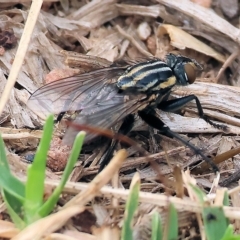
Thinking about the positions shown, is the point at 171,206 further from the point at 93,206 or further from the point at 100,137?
the point at 100,137

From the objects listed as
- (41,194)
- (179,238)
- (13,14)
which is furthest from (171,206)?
(13,14)

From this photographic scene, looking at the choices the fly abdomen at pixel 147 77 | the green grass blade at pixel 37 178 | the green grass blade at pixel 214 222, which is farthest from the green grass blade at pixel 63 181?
the fly abdomen at pixel 147 77

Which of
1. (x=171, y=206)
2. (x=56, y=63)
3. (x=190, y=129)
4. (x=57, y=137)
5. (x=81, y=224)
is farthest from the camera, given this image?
(x=56, y=63)

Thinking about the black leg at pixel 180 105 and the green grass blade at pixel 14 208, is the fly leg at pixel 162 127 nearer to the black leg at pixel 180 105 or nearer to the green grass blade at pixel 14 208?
the black leg at pixel 180 105

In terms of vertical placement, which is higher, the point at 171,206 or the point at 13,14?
the point at 13,14

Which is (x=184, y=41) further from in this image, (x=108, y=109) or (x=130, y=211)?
(x=130, y=211)

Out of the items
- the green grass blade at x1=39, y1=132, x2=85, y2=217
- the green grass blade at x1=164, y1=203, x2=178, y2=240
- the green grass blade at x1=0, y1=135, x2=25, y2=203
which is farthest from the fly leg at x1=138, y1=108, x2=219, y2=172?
the green grass blade at x1=0, y1=135, x2=25, y2=203
